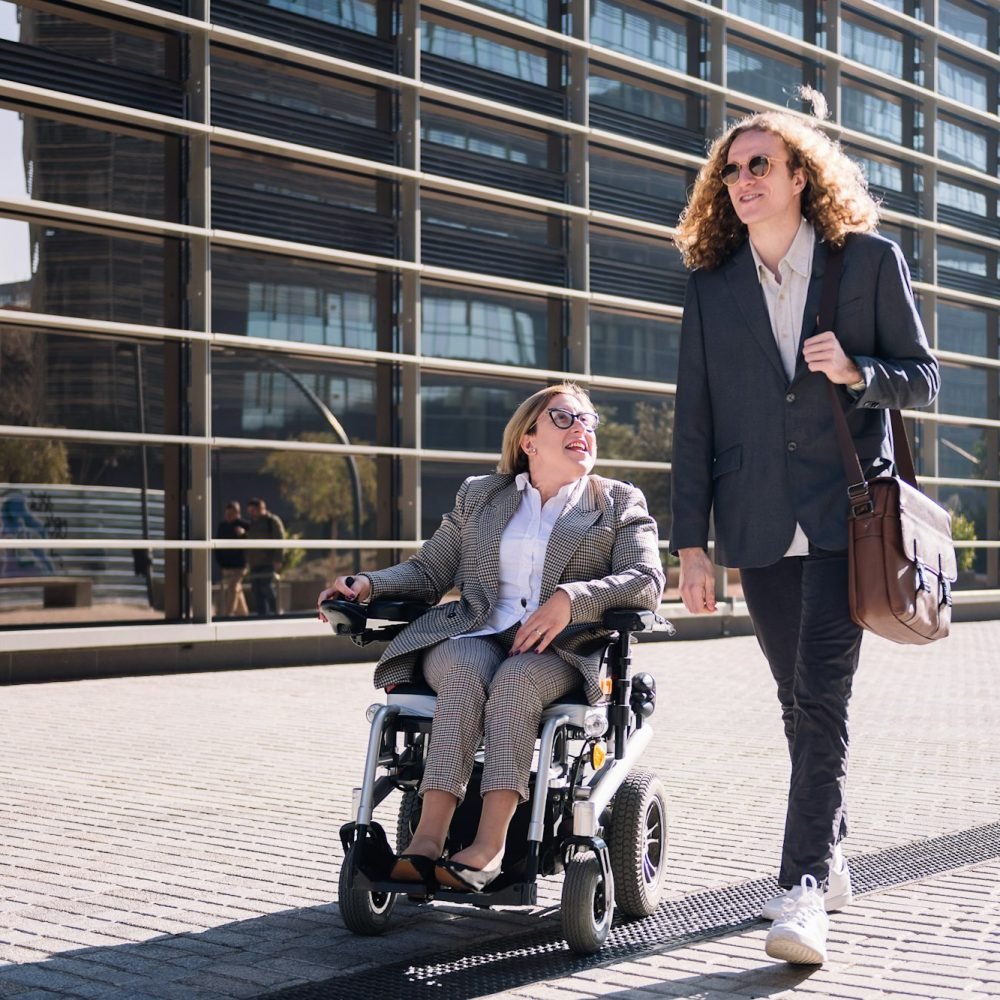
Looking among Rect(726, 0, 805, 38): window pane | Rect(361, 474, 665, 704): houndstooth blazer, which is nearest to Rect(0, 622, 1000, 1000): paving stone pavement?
Rect(361, 474, 665, 704): houndstooth blazer

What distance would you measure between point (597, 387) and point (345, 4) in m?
5.77

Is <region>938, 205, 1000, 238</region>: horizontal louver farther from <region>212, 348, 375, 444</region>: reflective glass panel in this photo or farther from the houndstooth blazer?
the houndstooth blazer

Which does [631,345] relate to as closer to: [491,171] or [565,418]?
[491,171]

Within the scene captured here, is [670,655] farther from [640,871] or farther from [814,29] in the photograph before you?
[640,871]

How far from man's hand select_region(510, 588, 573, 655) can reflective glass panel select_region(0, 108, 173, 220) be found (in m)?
11.6

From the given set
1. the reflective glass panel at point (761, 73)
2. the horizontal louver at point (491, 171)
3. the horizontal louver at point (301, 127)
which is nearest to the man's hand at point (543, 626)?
the horizontal louver at point (301, 127)

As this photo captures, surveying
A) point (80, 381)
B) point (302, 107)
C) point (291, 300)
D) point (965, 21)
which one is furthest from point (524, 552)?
point (965, 21)

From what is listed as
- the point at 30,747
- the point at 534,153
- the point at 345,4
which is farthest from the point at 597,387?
the point at 30,747

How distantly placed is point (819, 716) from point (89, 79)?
41.8ft

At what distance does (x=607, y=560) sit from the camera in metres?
5.21

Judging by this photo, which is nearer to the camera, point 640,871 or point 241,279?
point 640,871

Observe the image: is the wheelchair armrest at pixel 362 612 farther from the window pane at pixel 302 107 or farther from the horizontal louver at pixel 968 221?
the horizontal louver at pixel 968 221

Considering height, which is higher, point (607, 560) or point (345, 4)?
point (345, 4)

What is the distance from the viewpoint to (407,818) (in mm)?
5270
